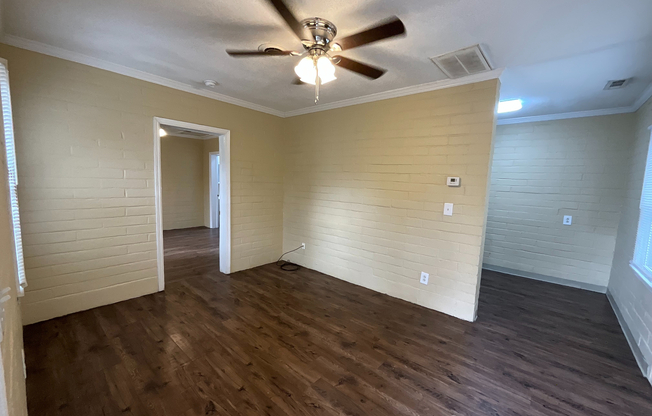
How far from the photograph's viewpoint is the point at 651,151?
102 inches

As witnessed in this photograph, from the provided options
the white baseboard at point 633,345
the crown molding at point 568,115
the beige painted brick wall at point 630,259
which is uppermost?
the crown molding at point 568,115

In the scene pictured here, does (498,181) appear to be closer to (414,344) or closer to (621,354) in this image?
(621,354)

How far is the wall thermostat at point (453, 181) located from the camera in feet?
8.85

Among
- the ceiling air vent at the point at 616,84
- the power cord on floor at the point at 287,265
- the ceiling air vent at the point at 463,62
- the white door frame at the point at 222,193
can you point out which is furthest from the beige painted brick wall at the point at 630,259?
the white door frame at the point at 222,193

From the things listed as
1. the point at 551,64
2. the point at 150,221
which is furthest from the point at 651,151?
the point at 150,221

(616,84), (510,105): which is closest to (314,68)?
(510,105)

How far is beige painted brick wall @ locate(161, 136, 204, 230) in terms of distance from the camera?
6625 millimetres

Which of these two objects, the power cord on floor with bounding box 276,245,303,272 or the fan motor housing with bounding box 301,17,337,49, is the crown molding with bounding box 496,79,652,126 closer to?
the fan motor housing with bounding box 301,17,337,49

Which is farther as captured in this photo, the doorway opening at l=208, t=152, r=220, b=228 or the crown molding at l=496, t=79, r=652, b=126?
the doorway opening at l=208, t=152, r=220, b=228

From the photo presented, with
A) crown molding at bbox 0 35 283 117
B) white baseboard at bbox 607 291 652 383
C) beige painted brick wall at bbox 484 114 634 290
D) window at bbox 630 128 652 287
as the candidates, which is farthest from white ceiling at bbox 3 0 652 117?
white baseboard at bbox 607 291 652 383

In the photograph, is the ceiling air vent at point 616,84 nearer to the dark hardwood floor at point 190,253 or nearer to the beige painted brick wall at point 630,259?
the beige painted brick wall at point 630,259

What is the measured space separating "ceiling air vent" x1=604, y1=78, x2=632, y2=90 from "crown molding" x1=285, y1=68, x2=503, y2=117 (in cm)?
123

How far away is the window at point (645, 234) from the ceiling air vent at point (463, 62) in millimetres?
1983

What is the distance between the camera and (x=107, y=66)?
2.61 metres
